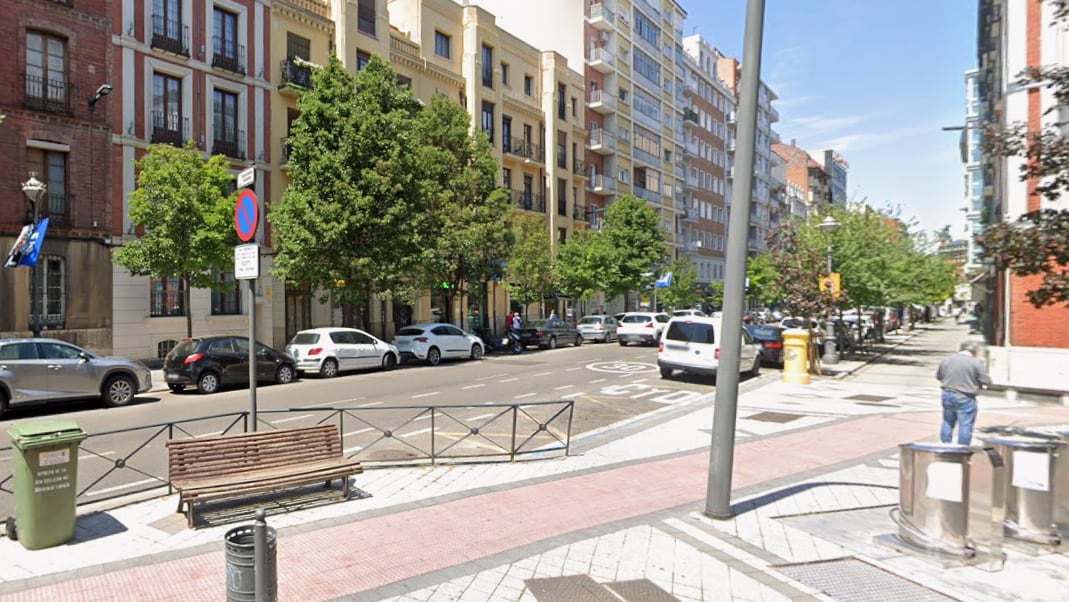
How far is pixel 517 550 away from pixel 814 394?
13339 millimetres

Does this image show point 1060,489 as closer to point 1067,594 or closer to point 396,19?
point 1067,594

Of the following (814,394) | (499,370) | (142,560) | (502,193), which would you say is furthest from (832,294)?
(142,560)

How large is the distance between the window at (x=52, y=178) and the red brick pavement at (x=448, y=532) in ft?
66.0

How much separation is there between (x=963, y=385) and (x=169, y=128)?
25.2 meters

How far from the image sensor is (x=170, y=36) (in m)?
23.9

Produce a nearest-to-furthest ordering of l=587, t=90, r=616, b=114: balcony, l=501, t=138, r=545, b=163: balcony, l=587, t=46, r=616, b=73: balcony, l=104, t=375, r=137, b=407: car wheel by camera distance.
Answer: l=104, t=375, r=137, b=407: car wheel, l=501, t=138, r=545, b=163: balcony, l=587, t=90, r=616, b=114: balcony, l=587, t=46, r=616, b=73: balcony

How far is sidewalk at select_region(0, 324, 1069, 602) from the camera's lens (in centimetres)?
486

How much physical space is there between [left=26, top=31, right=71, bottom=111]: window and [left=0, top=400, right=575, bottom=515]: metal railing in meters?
15.5

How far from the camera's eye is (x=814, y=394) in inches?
660

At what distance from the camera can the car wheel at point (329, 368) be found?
1981 cm

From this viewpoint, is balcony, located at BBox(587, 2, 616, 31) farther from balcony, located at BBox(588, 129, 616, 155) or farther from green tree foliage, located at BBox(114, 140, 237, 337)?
green tree foliage, located at BBox(114, 140, 237, 337)

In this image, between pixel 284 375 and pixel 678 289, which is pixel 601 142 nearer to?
pixel 678 289

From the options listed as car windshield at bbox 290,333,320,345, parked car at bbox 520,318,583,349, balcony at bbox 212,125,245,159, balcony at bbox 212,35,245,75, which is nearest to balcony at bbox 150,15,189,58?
balcony at bbox 212,35,245,75

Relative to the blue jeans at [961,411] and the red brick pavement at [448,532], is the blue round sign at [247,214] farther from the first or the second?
the blue jeans at [961,411]
